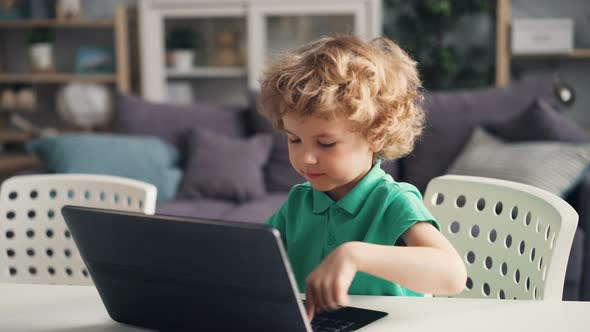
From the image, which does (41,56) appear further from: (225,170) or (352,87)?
(352,87)

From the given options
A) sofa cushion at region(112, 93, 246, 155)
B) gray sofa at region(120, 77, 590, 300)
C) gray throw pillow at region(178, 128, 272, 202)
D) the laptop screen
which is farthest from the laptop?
sofa cushion at region(112, 93, 246, 155)

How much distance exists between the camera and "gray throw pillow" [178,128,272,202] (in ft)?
9.86

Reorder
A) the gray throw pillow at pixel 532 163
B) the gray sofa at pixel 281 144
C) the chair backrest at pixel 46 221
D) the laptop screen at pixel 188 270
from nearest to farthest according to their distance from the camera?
the laptop screen at pixel 188 270 → the chair backrest at pixel 46 221 → the gray throw pillow at pixel 532 163 → the gray sofa at pixel 281 144

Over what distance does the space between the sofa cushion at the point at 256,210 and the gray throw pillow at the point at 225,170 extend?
85 millimetres

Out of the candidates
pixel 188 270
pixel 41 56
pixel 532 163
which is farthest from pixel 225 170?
pixel 188 270

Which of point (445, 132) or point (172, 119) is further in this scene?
point (172, 119)

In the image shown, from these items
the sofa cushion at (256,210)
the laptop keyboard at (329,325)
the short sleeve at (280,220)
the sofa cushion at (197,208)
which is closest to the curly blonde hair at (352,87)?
the short sleeve at (280,220)

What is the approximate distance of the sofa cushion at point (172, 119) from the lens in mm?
3293

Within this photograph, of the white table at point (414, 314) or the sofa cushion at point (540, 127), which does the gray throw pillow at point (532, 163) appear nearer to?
the sofa cushion at point (540, 127)

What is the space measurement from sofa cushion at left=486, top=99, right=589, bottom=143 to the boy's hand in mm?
2279

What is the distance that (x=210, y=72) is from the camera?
14.6 feet

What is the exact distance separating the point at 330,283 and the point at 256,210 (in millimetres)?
2041

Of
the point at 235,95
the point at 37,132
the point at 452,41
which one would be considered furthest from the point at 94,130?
the point at 452,41

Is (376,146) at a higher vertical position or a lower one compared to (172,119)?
higher
